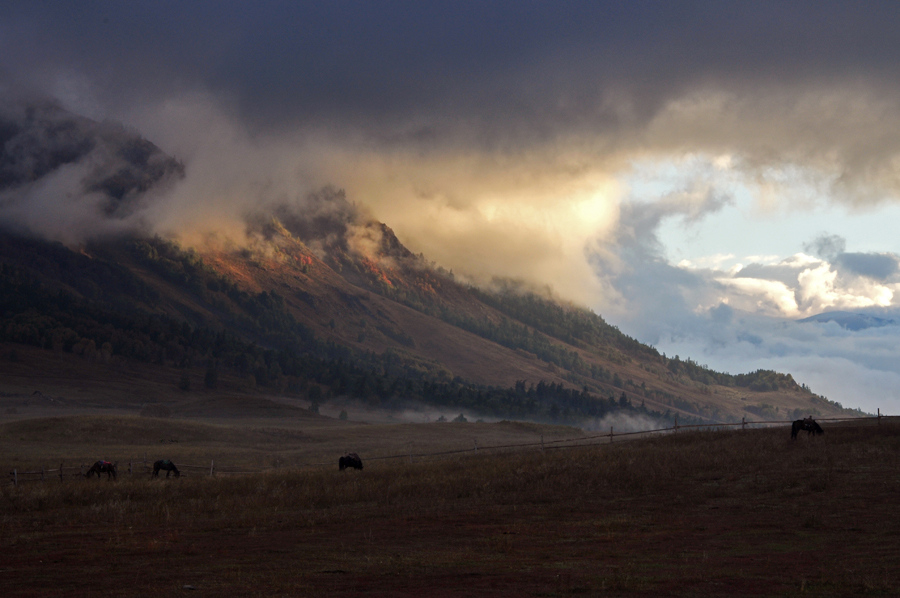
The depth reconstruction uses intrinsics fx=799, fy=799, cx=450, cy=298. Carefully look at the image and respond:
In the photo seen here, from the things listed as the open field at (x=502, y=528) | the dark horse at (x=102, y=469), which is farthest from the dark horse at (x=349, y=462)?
the dark horse at (x=102, y=469)

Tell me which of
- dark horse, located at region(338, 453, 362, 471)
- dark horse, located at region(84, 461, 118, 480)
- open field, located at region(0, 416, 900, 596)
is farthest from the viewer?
dark horse, located at region(338, 453, 362, 471)

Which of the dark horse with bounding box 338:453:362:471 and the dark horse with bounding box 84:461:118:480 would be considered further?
the dark horse with bounding box 338:453:362:471

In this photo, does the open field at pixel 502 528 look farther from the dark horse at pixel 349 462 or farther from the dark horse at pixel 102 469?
the dark horse at pixel 102 469

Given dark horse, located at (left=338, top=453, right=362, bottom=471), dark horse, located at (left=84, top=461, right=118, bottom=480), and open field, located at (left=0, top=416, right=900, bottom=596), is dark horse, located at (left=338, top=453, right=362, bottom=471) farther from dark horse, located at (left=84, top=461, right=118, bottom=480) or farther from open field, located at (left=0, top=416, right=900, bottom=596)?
dark horse, located at (left=84, top=461, right=118, bottom=480)

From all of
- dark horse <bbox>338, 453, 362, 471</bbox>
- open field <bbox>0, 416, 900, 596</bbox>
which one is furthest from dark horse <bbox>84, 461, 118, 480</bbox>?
dark horse <bbox>338, 453, 362, 471</bbox>

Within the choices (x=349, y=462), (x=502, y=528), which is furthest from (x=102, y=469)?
(x=502, y=528)

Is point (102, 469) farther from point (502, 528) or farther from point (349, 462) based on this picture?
point (502, 528)

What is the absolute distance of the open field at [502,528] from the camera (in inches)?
740

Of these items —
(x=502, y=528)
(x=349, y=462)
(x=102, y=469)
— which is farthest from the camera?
(x=349, y=462)

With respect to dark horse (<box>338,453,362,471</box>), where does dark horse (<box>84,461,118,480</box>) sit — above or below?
below

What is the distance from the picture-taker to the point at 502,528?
91.4 feet

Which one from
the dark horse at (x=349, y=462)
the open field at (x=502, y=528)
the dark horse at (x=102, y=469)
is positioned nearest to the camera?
the open field at (x=502, y=528)

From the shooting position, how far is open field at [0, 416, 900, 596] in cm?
1880

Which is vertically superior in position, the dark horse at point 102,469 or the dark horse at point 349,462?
the dark horse at point 349,462
